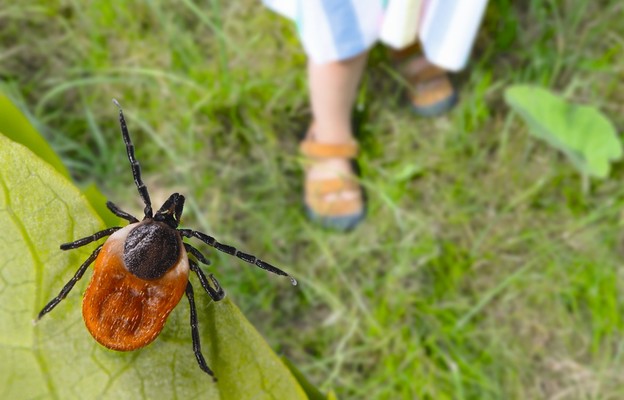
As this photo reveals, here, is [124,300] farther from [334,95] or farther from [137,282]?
[334,95]

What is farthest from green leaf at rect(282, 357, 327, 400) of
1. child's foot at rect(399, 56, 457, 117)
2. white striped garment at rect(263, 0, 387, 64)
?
child's foot at rect(399, 56, 457, 117)

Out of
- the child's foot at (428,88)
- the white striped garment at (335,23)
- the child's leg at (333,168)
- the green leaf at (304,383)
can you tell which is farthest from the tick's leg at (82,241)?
the child's foot at (428,88)

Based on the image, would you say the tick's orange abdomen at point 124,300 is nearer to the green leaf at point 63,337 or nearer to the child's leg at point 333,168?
the green leaf at point 63,337

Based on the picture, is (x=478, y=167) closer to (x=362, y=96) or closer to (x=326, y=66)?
(x=362, y=96)

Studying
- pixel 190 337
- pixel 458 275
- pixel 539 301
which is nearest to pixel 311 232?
pixel 458 275

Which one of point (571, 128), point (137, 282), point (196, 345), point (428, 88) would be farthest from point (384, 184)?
point (196, 345)

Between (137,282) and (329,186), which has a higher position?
(137,282)
